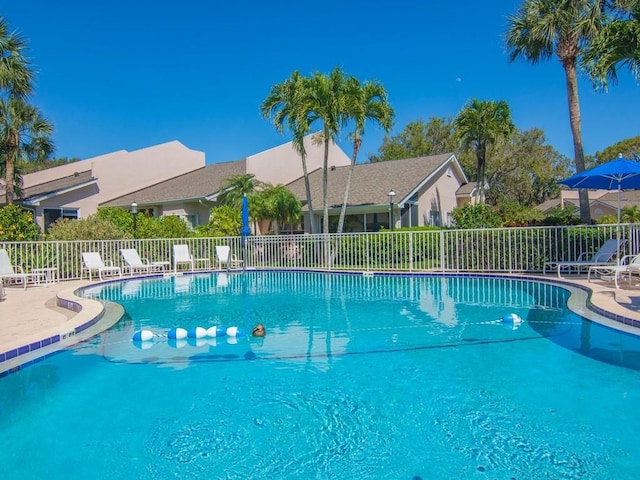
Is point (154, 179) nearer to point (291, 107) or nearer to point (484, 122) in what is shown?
point (291, 107)

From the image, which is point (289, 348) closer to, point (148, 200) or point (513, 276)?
point (513, 276)

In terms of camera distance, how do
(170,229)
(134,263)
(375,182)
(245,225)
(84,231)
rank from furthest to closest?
(375,182)
(170,229)
(245,225)
(84,231)
(134,263)

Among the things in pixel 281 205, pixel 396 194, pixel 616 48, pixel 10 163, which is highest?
pixel 616 48

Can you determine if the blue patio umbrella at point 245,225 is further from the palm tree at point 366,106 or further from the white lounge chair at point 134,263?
the palm tree at point 366,106

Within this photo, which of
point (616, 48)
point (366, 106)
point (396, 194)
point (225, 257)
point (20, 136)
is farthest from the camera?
point (396, 194)

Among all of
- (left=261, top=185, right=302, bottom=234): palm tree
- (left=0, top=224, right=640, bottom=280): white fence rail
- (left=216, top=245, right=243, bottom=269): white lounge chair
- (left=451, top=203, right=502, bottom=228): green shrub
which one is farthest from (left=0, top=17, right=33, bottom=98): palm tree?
(left=451, top=203, right=502, bottom=228): green shrub

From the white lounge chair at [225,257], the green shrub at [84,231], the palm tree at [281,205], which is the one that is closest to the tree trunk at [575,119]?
the palm tree at [281,205]

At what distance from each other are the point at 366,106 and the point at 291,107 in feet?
9.89

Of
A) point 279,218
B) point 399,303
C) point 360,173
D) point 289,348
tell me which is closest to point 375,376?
point 289,348

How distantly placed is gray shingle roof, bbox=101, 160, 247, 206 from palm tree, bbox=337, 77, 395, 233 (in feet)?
31.0

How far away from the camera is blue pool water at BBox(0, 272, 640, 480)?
325 cm

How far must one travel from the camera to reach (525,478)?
2.96 meters

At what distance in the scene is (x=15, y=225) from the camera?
15.6m

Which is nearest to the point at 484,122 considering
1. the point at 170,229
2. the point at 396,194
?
the point at 396,194
